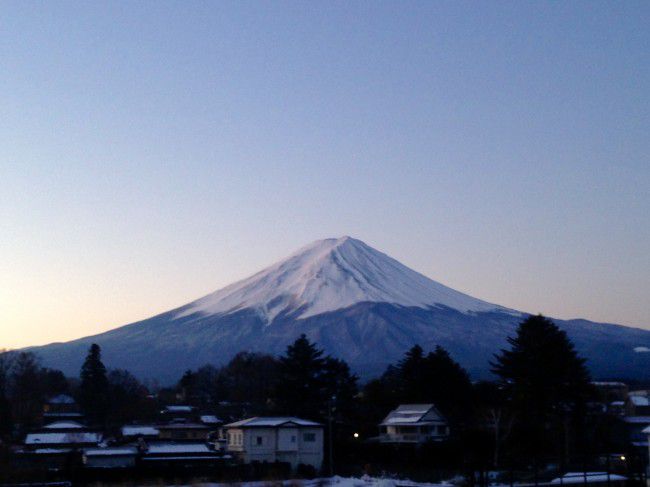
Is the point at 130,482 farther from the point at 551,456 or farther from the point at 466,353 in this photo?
the point at 466,353

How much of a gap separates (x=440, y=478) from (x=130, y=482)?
31.2 ft

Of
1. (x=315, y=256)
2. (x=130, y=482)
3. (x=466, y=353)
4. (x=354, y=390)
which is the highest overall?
(x=315, y=256)

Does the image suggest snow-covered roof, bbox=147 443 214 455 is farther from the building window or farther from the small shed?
the building window

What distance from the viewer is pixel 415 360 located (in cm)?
4934

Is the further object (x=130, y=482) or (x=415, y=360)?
(x=415, y=360)

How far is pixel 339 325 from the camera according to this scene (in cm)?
12756

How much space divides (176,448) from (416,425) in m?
9.88

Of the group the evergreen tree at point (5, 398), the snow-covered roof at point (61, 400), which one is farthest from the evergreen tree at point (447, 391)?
the snow-covered roof at point (61, 400)

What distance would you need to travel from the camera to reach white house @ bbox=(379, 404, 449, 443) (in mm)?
41656

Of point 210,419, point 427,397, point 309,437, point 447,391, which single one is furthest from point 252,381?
point 309,437

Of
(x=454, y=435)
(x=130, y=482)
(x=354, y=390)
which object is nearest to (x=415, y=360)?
(x=354, y=390)

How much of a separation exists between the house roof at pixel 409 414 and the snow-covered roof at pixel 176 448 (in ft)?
27.4

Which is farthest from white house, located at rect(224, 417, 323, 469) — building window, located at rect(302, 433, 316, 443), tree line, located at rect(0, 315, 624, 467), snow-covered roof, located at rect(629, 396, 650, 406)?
snow-covered roof, located at rect(629, 396, 650, 406)

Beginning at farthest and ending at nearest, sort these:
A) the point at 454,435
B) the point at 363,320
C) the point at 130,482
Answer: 1. the point at 363,320
2. the point at 454,435
3. the point at 130,482
